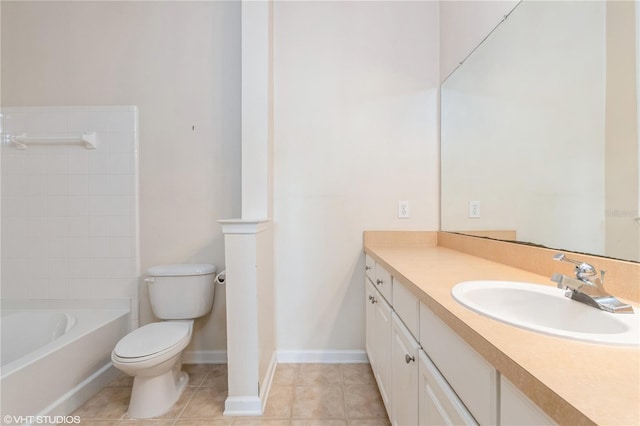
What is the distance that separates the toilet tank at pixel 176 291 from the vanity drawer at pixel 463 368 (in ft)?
4.79

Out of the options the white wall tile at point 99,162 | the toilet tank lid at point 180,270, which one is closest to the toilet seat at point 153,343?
the toilet tank lid at point 180,270

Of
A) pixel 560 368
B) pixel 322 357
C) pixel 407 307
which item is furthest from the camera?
pixel 322 357

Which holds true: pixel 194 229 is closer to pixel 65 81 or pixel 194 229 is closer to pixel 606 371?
pixel 65 81

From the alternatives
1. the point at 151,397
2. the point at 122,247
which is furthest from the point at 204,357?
the point at 122,247

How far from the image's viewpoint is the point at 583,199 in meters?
0.90

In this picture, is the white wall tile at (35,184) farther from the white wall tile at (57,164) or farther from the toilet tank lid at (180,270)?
the toilet tank lid at (180,270)

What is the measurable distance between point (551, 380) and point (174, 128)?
2.25 m

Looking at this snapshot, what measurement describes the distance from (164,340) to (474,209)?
1.88m

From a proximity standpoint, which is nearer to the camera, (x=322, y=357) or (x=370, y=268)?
(x=370, y=268)

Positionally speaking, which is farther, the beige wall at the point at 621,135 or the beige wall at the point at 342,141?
the beige wall at the point at 342,141

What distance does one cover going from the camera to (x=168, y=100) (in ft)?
6.35

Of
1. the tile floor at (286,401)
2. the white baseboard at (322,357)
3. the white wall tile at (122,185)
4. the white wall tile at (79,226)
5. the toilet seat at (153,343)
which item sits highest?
the white wall tile at (122,185)

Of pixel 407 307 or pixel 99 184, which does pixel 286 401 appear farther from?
pixel 99 184

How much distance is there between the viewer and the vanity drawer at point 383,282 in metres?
1.25
